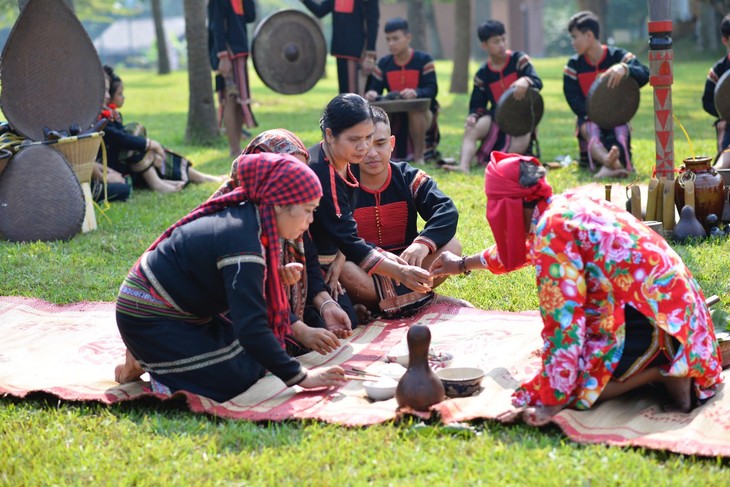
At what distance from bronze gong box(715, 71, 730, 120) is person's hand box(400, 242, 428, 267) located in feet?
14.4

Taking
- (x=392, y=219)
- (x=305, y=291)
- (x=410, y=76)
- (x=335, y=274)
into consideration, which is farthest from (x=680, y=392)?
(x=410, y=76)

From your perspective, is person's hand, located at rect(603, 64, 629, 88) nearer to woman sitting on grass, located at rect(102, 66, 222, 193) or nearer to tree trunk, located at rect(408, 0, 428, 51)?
woman sitting on grass, located at rect(102, 66, 222, 193)

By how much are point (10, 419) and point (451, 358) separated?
6.26 ft

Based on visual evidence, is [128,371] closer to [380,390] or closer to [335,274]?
[380,390]

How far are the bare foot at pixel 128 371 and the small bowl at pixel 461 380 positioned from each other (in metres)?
1.30

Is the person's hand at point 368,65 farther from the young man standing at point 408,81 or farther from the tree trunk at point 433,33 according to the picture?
the tree trunk at point 433,33

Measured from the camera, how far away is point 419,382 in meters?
3.60

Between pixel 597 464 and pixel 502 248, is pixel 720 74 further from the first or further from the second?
pixel 597 464

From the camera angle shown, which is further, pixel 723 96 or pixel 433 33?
pixel 433 33

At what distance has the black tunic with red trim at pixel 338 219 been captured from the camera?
186 inches

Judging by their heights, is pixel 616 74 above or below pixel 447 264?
above

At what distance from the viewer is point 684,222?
6266 mm

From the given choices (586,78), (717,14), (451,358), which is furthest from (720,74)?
(717,14)

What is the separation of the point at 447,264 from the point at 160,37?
77.7 feet
